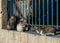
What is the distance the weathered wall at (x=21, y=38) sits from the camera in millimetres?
4188

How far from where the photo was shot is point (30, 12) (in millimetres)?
5527

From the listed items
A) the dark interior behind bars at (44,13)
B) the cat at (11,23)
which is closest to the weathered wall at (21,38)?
the cat at (11,23)

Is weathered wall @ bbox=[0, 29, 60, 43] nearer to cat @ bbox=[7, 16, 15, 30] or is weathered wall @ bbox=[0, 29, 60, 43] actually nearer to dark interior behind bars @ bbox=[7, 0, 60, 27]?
cat @ bbox=[7, 16, 15, 30]

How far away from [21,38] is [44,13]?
849 mm

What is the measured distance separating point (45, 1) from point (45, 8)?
176 millimetres

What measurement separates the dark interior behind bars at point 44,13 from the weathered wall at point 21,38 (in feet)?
1.64

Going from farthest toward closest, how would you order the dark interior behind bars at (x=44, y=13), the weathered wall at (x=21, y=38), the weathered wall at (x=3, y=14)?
the weathered wall at (x=3, y=14), the dark interior behind bars at (x=44, y=13), the weathered wall at (x=21, y=38)

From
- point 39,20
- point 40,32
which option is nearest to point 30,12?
point 39,20

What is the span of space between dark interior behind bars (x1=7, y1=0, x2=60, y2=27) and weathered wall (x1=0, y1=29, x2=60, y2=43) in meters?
0.50

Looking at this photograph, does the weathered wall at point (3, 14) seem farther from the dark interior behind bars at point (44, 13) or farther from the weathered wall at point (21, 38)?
the dark interior behind bars at point (44, 13)

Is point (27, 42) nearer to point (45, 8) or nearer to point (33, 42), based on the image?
point (33, 42)

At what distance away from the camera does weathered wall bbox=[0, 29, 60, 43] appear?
13.7ft

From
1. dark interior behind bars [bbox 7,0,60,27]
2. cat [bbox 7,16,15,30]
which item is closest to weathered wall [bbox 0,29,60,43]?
cat [bbox 7,16,15,30]

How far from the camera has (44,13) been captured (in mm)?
5047
